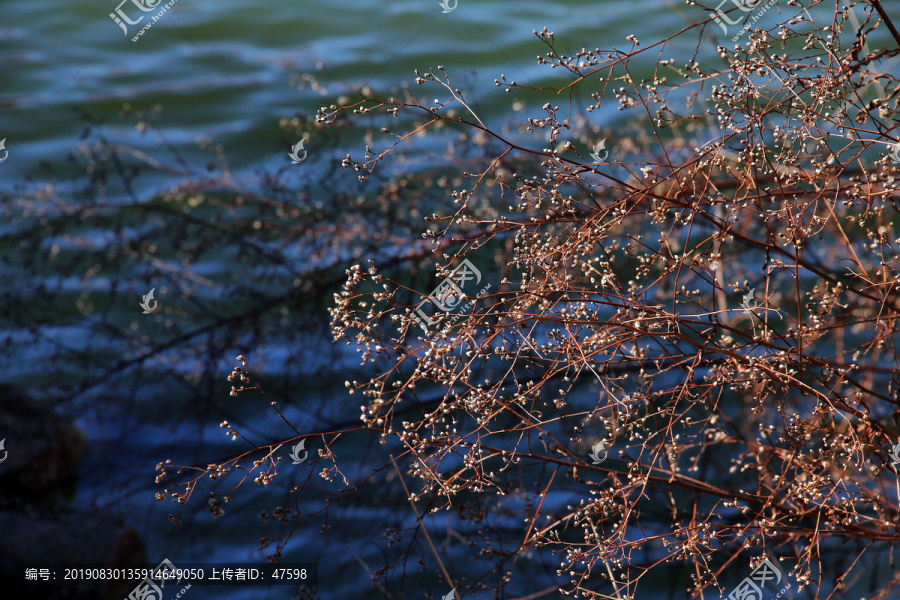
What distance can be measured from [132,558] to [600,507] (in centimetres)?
270

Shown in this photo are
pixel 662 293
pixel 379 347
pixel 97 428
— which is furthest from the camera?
pixel 97 428

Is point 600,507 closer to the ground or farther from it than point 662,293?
farther from it

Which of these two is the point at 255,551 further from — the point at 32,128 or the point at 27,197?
the point at 32,128

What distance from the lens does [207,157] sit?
6328 millimetres

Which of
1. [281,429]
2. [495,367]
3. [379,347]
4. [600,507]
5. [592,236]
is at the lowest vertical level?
[281,429]

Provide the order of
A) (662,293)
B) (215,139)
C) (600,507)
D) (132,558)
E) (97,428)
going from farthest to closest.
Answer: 1. (215,139)
2. (97,428)
3. (662,293)
4. (132,558)
5. (600,507)

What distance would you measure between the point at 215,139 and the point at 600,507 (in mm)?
5627

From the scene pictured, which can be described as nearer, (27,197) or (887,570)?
(887,570)

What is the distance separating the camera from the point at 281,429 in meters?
4.54

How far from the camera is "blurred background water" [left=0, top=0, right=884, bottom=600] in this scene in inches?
155

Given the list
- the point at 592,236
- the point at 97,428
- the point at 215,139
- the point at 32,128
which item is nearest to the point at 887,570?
the point at 592,236

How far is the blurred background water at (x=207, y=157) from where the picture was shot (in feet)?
12.9

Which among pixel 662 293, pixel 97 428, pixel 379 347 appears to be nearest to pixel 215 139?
pixel 97 428

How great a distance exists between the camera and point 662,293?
12.6ft
